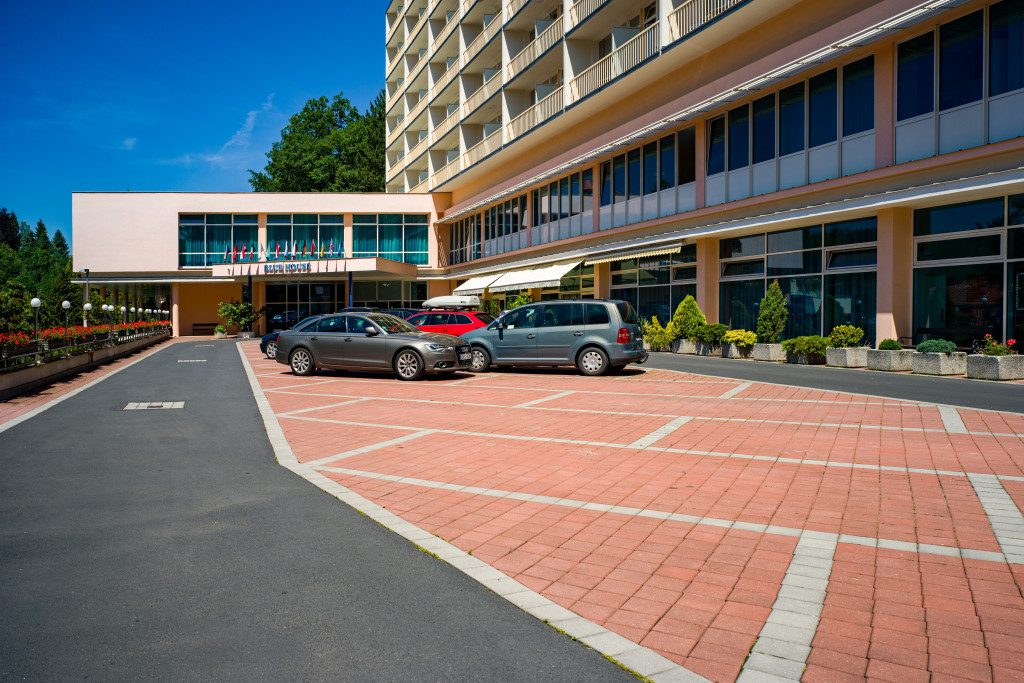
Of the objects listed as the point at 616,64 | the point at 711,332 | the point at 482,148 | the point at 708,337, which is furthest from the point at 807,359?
the point at 482,148

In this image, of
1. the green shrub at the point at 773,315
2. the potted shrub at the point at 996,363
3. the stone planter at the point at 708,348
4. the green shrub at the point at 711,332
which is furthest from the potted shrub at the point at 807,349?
the potted shrub at the point at 996,363

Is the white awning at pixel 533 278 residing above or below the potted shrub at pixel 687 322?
above

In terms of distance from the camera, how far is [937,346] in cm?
1534

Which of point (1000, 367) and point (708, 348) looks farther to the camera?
point (708, 348)

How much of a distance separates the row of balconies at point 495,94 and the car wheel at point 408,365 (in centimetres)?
1321

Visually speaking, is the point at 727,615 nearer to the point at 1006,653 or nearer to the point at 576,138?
the point at 1006,653

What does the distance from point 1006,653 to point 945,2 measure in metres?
15.8

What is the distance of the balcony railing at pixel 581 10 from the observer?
27.0 m

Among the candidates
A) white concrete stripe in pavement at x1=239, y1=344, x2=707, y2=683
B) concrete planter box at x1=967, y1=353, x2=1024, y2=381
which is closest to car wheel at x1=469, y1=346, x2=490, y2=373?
concrete planter box at x1=967, y1=353, x2=1024, y2=381

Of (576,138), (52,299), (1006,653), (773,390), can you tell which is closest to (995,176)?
(773,390)

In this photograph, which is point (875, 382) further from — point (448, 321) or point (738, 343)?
point (448, 321)

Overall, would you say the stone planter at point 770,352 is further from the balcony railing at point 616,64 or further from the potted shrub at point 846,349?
the balcony railing at point 616,64

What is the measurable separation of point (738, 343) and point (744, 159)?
5.70m

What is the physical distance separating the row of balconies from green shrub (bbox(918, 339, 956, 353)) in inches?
433
